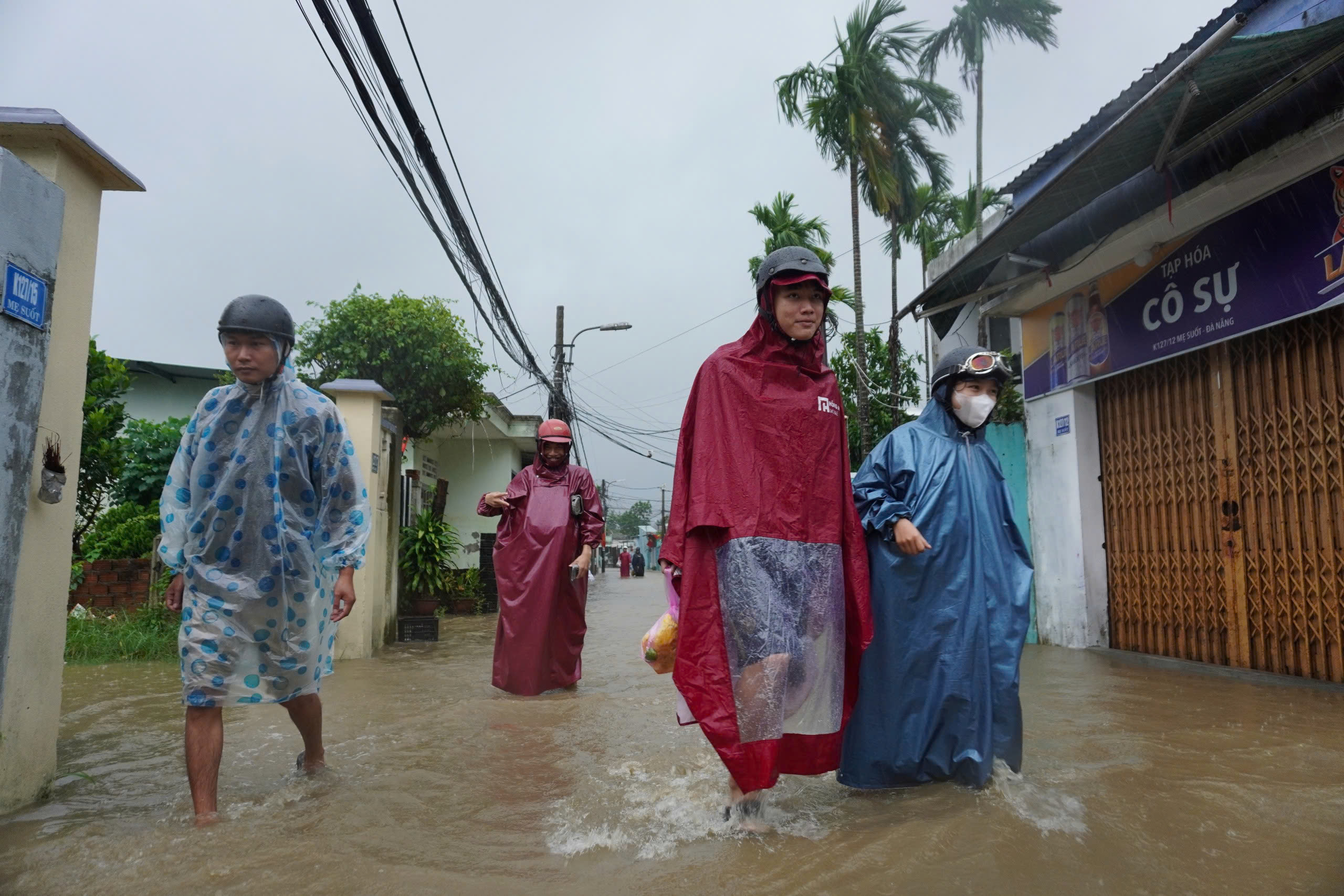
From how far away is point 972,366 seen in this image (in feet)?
10.6

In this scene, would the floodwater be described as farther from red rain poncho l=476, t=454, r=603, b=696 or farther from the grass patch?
the grass patch

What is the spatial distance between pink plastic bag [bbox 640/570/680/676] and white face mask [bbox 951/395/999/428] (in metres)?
1.22

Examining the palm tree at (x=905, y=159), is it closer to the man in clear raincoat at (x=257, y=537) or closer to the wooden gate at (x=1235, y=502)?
the wooden gate at (x=1235, y=502)

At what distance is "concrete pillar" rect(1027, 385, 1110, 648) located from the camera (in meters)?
7.56

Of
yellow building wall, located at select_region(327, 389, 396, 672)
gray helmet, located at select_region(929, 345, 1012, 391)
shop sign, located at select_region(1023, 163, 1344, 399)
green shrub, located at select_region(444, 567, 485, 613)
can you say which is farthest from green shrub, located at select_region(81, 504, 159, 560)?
shop sign, located at select_region(1023, 163, 1344, 399)

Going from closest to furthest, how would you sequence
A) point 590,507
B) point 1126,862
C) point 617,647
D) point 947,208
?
point 1126,862 < point 590,507 < point 617,647 < point 947,208

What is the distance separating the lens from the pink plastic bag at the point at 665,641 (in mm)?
2898

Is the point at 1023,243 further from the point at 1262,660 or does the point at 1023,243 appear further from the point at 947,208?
the point at 947,208

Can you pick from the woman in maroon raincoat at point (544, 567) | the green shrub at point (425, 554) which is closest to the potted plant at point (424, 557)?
the green shrub at point (425, 554)

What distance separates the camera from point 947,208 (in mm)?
21719

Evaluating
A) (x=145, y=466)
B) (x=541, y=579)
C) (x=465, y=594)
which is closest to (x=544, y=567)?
(x=541, y=579)

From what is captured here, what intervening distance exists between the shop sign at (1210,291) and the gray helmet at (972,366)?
3241mm

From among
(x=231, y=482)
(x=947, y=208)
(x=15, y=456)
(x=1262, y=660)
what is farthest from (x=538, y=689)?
(x=947, y=208)

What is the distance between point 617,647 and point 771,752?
581 centimetres
